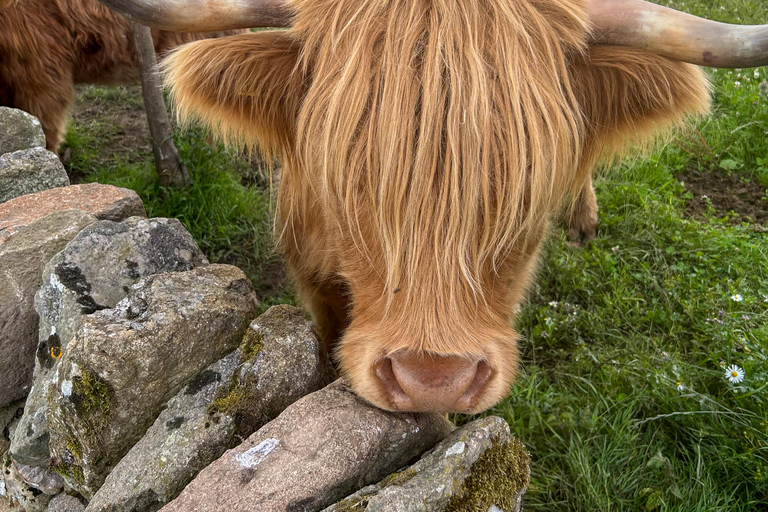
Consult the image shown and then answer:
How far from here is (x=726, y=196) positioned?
430cm

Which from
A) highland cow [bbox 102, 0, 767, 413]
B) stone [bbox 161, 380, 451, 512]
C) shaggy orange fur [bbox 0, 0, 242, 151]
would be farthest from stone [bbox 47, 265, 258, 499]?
shaggy orange fur [bbox 0, 0, 242, 151]

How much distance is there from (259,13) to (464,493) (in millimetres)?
1563

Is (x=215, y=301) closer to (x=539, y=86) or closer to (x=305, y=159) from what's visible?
(x=305, y=159)

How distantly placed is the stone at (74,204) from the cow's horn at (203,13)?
3.29 feet

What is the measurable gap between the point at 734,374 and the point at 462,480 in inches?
60.9

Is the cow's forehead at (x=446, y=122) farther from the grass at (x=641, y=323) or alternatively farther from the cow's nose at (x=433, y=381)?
the grass at (x=641, y=323)

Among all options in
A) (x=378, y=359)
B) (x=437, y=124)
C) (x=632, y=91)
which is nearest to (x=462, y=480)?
(x=378, y=359)

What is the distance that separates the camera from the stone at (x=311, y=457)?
5.01 feet

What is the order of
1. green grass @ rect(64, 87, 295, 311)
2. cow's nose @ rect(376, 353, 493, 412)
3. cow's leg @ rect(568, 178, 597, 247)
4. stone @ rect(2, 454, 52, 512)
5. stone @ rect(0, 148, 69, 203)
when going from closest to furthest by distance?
cow's nose @ rect(376, 353, 493, 412) < stone @ rect(2, 454, 52, 512) < stone @ rect(0, 148, 69, 203) < green grass @ rect(64, 87, 295, 311) < cow's leg @ rect(568, 178, 597, 247)

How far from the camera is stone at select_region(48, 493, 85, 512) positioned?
189 centimetres

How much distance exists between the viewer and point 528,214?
184cm

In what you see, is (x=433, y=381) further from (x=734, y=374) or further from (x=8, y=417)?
(x=8, y=417)

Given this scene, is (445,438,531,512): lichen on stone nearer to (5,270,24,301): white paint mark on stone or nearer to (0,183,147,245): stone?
(5,270,24,301): white paint mark on stone

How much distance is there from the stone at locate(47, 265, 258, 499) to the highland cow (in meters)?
0.47
